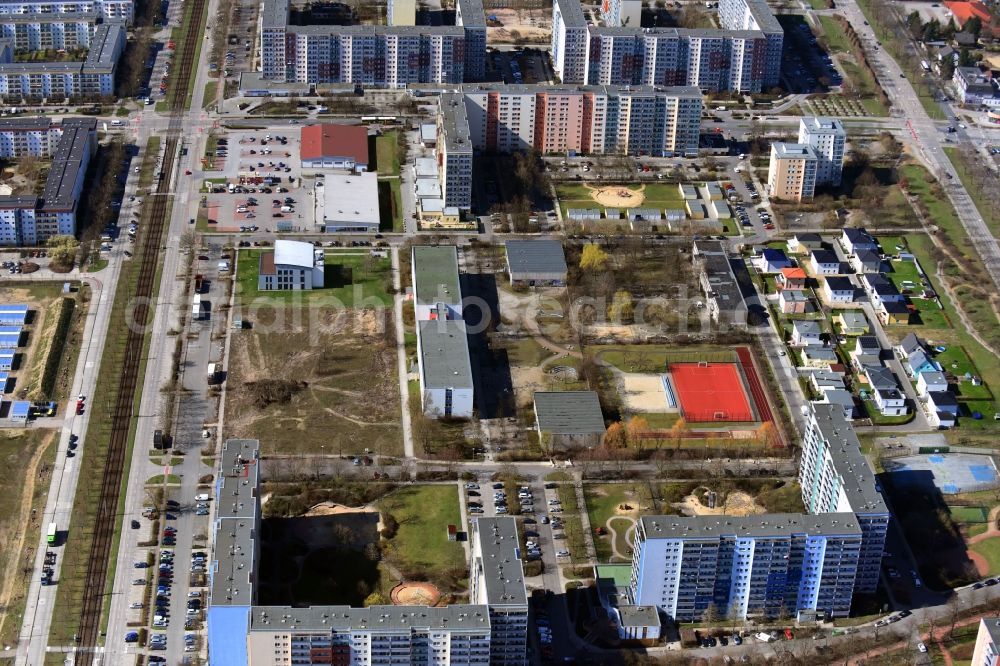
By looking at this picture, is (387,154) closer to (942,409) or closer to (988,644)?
(942,409)

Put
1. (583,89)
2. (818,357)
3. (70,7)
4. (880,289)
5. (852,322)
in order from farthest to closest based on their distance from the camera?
1. (70,7)
2. (583,89)
3. (880,289)
4. (852,322)
5. (818,357)

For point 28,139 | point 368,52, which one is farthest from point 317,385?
point 368,52

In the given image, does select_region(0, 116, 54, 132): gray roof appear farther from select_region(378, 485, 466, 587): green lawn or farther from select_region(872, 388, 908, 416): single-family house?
select_region(872, 388, 908, 416): single-family house

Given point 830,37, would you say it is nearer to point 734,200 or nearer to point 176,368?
point 734,200

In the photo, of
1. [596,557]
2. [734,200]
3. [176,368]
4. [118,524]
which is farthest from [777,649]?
[734,200]

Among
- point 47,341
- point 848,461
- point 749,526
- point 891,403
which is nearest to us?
point 749,526

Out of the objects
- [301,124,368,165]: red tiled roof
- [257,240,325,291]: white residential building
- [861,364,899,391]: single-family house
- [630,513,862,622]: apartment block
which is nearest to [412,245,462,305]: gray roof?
[257,240,325,291]: white residential building
